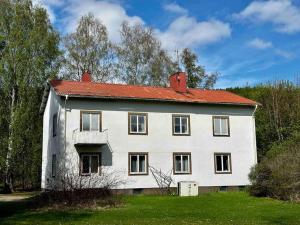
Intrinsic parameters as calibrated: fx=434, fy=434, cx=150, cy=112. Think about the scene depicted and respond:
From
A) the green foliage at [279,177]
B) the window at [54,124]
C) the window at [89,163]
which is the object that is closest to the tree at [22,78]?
the window at [54,124]

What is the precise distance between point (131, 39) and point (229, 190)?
77.6 feet

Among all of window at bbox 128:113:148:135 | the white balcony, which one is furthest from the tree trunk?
window at bbox 128:113:148:135

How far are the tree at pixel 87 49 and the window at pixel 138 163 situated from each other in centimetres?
1885

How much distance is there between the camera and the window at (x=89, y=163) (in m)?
28.3

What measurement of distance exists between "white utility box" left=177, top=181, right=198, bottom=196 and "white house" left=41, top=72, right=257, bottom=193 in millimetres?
2265

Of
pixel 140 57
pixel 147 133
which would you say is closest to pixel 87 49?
pixel 140 57

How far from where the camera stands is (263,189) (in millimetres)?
25328

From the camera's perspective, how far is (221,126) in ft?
108

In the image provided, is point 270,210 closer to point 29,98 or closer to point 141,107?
point 141,107

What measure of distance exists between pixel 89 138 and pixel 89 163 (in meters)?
2.02

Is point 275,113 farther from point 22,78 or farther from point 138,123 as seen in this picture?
point 22,78

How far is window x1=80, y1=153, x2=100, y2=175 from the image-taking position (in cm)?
2832

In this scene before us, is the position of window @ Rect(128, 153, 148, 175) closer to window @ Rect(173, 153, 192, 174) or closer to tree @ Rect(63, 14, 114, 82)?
window @ Rect(173, 153, 192, 174)

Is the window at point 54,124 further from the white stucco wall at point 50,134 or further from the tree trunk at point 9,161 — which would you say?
the tree trunk at point 9,161
